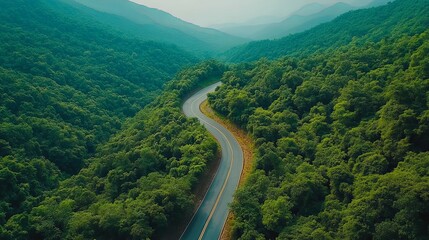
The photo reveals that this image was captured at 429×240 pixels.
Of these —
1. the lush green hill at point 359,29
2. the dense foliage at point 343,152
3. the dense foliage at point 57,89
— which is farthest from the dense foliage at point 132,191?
the lush green hill at point 359,29

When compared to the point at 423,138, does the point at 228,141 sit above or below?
below

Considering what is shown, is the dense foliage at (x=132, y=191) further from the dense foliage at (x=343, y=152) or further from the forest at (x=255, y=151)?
the dense foliage at (x=343, y=152)

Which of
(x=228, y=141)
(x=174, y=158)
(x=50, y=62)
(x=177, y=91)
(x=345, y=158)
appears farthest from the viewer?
(x=50, y=62)

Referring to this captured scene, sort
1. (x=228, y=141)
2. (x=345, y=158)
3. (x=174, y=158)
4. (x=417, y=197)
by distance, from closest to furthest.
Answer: (x=417, y=197) < (x=345, y=158) < (x=174, y=158) < (x=228, y=141)

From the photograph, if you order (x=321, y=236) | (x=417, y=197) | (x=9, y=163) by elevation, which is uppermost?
(x=417, y=197)

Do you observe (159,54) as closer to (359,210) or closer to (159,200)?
(159,200)

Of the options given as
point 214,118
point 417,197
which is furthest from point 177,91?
point 417,197
